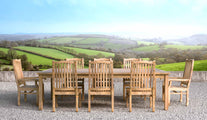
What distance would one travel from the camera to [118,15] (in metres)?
12.4

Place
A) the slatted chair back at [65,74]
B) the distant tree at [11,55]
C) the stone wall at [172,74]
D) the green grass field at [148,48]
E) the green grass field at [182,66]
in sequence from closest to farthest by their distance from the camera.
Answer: the slatted chair back at [65,74]
the stone wall at [172,74]
the green grass field at [182,66]
the distant tree at [11,55]
the green grass field at [148,48]

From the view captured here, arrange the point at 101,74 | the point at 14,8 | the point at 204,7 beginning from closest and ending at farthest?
the point at 101,74 < the point at 204,7 < the point at 14,8

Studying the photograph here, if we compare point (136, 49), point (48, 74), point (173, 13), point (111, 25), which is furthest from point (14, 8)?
point (48, 74)

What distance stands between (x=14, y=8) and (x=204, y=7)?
8.40 m

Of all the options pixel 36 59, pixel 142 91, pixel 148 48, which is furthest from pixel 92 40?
pixel 142 91

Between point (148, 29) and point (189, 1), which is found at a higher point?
point (189, 1)

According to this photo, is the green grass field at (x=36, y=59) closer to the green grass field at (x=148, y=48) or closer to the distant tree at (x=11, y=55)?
the distant tree at (x=11, y=55)

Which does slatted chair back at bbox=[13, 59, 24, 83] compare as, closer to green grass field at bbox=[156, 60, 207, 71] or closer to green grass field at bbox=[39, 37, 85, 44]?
green grass field at bbox=[39, 37, 85, 44]

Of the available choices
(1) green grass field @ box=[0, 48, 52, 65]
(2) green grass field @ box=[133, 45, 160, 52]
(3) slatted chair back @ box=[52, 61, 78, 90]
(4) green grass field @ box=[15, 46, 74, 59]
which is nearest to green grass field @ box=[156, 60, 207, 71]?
(2) green grass field @ box=[133, 45, 160, 52]

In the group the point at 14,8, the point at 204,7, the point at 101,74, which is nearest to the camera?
the point at 101,74

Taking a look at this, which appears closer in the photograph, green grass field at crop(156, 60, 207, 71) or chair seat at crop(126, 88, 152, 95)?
chair seat at crop(126, 88, 152, 95)

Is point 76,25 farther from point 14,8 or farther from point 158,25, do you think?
point 158,25

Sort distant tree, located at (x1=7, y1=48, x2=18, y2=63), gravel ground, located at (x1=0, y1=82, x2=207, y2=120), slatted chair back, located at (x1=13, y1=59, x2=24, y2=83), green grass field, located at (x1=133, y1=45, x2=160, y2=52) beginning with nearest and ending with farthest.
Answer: gravel ground, located at (x1=0, y1=82, x2=207, y2=120)
slatted chair back, located at (x1=13, y1=59, x2=24, y2=83)
distant tree, located at (x1=7, y1=48, x2=18, y2=63)
green grass field, located at (x1=133, y1=45, x2=160, y2=52)

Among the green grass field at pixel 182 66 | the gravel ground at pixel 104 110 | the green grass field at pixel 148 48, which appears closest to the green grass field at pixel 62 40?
the green grass field at pixel 148 48
